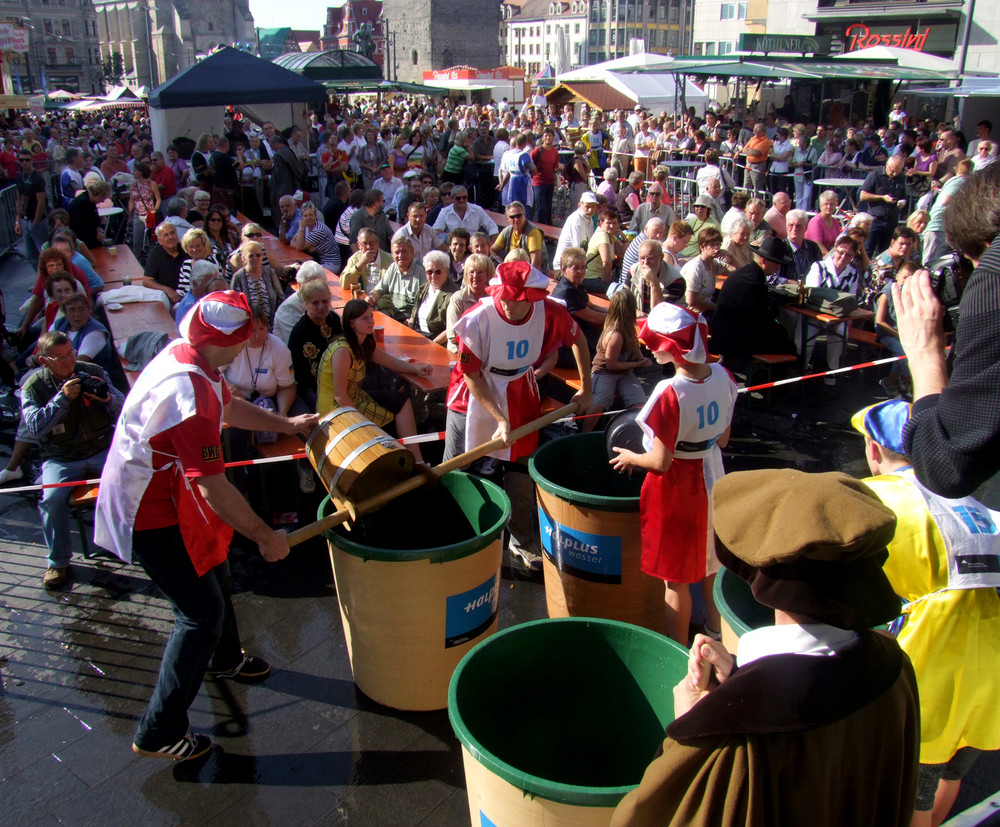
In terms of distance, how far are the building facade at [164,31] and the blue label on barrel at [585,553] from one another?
109420 mm

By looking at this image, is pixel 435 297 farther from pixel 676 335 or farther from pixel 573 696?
pixel 573 696

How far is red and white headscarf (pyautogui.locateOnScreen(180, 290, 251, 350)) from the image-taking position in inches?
131

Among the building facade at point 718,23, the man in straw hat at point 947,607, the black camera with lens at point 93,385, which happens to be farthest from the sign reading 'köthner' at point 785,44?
the building facade at point 718,23

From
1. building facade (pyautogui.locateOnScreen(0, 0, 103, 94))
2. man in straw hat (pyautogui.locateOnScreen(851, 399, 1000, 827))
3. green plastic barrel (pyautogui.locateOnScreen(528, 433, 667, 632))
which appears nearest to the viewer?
man in straw hat (pyautogui.locateOnScreen(851, 399, 1000, 827))

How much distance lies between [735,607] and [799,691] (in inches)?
78.4

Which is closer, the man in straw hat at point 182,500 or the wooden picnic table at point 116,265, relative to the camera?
the man in straw hat at point 182,500

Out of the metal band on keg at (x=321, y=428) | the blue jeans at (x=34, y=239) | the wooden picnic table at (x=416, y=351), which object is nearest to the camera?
the metal band on keg at (x=321, y=428)

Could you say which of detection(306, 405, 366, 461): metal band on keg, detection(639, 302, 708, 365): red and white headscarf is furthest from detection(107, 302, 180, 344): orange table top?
detection(639, 302, 708, 365): red and white headscarf

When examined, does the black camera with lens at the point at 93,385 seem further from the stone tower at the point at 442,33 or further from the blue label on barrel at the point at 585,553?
the stone tower at the point at 442,33

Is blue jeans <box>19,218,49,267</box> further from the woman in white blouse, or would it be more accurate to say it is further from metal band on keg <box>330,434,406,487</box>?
metal band on keg <box>330,434,406,487</box>

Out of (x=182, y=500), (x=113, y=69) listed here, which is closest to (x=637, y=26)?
(x=113, y=69)

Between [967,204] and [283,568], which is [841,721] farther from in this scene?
[283,568]

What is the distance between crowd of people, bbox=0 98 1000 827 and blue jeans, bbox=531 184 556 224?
3.64 feet

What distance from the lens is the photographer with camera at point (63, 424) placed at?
199 inches
